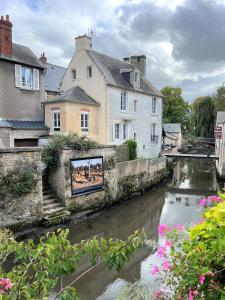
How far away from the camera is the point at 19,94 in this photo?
650 inches

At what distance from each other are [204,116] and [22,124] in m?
39.6

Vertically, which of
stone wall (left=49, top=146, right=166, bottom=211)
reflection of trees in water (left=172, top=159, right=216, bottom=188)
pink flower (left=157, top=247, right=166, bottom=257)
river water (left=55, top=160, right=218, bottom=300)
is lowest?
river water (left=55, top=160, right=218, bottom=300)

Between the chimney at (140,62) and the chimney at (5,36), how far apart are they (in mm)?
13443

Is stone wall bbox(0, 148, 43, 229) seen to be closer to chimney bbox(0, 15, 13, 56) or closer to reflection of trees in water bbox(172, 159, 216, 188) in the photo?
chimney bbox(0, 15, 13, 56)

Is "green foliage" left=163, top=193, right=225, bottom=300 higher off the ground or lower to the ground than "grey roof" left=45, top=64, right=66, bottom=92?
lower

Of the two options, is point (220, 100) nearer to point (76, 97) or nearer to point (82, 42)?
point (82, 42)

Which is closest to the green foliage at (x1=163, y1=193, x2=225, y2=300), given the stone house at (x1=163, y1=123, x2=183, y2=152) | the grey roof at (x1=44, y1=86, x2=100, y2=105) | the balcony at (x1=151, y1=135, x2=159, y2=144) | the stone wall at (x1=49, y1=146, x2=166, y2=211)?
the stone wall at (x1=49, y1=146, x2=166, y2=211)

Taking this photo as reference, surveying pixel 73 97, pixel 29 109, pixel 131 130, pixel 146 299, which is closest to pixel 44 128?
pixel 29 109

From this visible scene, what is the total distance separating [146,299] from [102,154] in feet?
30.8

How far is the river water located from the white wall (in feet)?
12.2

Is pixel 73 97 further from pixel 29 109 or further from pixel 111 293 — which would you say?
pixel 111 293

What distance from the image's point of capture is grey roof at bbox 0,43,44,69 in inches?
624

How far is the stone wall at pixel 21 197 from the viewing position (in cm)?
979

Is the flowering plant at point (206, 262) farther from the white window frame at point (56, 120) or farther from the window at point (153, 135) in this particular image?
the window at point (153, 135)
